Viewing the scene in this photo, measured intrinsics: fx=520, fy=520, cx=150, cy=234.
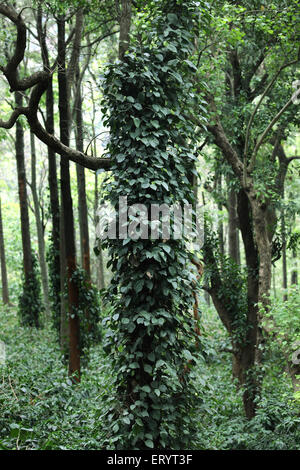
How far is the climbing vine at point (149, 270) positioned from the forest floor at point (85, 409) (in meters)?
0.32

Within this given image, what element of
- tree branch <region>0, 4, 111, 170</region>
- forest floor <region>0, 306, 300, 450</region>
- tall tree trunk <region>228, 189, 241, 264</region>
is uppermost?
tree branch <region>0, 4, 111, 170</region>

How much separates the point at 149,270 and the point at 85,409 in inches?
110

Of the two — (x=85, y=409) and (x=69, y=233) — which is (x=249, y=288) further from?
(x=85, y=409)

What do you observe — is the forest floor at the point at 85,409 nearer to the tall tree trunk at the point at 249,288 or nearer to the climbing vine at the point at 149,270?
the climbing vine at the point at 149,270

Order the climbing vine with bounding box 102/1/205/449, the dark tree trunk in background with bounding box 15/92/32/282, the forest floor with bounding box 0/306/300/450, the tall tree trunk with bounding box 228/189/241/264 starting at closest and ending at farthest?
1. the climbing vine with bounding box 102/1/205/449
2. the forest floor with bounding box 0/306/300/450
3. the dark tree trunk in background with bounding box 15/92/32/282
4. the tall tree trunk with bounding box 228/189/241/264

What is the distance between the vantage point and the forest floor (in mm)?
5672

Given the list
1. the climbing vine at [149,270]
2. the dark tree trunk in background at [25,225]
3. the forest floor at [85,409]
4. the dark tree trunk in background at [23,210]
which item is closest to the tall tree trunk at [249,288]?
the forest floor at [85,409]

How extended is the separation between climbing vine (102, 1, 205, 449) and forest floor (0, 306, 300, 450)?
1.04 feet

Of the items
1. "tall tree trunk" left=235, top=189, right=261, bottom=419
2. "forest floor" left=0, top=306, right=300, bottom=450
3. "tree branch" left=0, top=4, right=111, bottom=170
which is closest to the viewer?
"tree branch" left=0, top=4, right=111, bottom=170

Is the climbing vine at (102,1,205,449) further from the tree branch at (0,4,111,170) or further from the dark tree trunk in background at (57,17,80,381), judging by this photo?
the dark tree trunk in background at (57,17,80,381)

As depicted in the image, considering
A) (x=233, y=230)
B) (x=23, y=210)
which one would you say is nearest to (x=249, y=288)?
(x=233, y=230)

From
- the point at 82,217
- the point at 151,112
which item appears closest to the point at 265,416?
the point at 151,112

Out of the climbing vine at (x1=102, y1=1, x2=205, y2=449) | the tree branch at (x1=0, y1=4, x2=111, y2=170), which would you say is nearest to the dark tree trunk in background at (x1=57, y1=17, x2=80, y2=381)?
the tree branch at (x1=0, y1=4, x2=111, y2=170)

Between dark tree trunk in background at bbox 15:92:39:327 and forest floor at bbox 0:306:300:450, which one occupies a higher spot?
dark tree trunk in background at bbox 15:92:39:327
